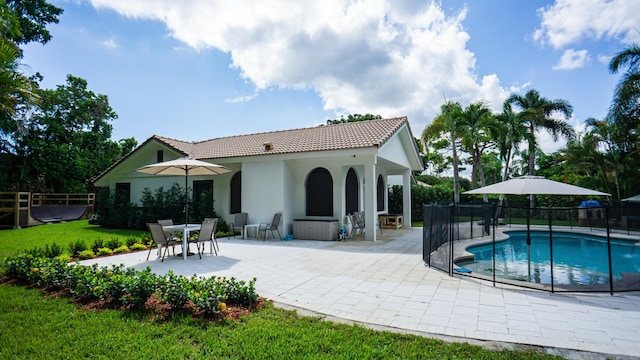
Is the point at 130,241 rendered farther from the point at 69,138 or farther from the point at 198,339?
the point at 69,138

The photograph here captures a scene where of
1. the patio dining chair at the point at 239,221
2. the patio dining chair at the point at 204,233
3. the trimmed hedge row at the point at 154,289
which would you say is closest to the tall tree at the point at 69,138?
the patio dining chair at the point at 239,221

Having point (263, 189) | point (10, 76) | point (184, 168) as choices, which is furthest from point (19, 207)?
point (10, 76)

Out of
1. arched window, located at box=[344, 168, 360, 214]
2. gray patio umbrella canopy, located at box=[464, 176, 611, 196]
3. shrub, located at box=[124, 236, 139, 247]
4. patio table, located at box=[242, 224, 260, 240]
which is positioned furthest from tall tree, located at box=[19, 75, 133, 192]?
gray patio umbrella canopy, located at box=[464, 176, 611, 196]

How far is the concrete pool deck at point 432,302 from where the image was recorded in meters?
3.91

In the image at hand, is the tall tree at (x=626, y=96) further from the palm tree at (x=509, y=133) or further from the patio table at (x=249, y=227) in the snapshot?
the patio table at (x=249, y=227)

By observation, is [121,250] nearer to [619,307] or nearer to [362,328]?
[362,328]

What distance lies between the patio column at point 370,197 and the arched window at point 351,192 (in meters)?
2.76

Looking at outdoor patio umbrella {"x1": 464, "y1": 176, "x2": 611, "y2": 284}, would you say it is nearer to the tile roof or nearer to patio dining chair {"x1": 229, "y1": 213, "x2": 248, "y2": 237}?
the tile roof

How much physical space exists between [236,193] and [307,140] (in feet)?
14.7

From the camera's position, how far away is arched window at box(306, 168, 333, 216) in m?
14.0

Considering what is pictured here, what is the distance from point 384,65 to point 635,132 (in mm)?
16016

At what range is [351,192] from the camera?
50.3 feet

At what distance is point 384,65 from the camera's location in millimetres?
13547

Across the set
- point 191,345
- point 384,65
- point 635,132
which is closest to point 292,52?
point 384,65
